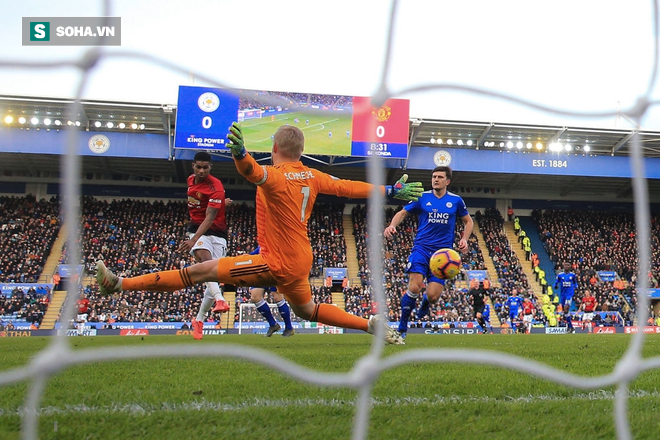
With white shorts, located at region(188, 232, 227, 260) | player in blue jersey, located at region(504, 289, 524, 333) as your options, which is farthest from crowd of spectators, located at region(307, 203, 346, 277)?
white shorts, located at region(188, 232, 227, 260)

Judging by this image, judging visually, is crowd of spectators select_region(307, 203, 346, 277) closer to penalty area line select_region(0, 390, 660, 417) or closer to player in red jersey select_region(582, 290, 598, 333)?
player in red jersey select_region(582, 290, 598, 333)

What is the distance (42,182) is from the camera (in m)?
28.7

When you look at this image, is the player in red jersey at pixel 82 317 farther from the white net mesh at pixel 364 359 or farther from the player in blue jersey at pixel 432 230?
the white net mesh at pixel 364 359

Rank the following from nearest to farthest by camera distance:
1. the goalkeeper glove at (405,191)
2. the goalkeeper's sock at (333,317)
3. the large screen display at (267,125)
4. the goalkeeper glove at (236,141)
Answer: the goalkeeper glove at (236,141), the goalkeeper glove at (405,191), the goalkeeper's sock at (333,317), the large screen display at (267,125)

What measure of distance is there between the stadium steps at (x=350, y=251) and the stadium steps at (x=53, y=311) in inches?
457

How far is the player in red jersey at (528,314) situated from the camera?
22.5m

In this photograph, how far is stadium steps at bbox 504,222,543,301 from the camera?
90.2 ft

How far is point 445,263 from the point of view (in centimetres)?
720

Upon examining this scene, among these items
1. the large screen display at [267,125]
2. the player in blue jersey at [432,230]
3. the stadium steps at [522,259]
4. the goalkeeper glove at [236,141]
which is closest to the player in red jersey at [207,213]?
the player in blue jersey at [432,230]

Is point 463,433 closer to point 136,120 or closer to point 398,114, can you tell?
point 398,114

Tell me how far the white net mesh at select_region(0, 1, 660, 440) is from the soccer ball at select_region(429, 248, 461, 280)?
4.27 meters

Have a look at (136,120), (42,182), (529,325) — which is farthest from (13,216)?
(529,325)

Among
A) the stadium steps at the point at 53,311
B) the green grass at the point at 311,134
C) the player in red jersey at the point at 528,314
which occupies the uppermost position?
the green grass at the point at 311,134

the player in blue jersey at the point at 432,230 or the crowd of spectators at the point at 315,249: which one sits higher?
the player in blue jersey at the point at 432,230
